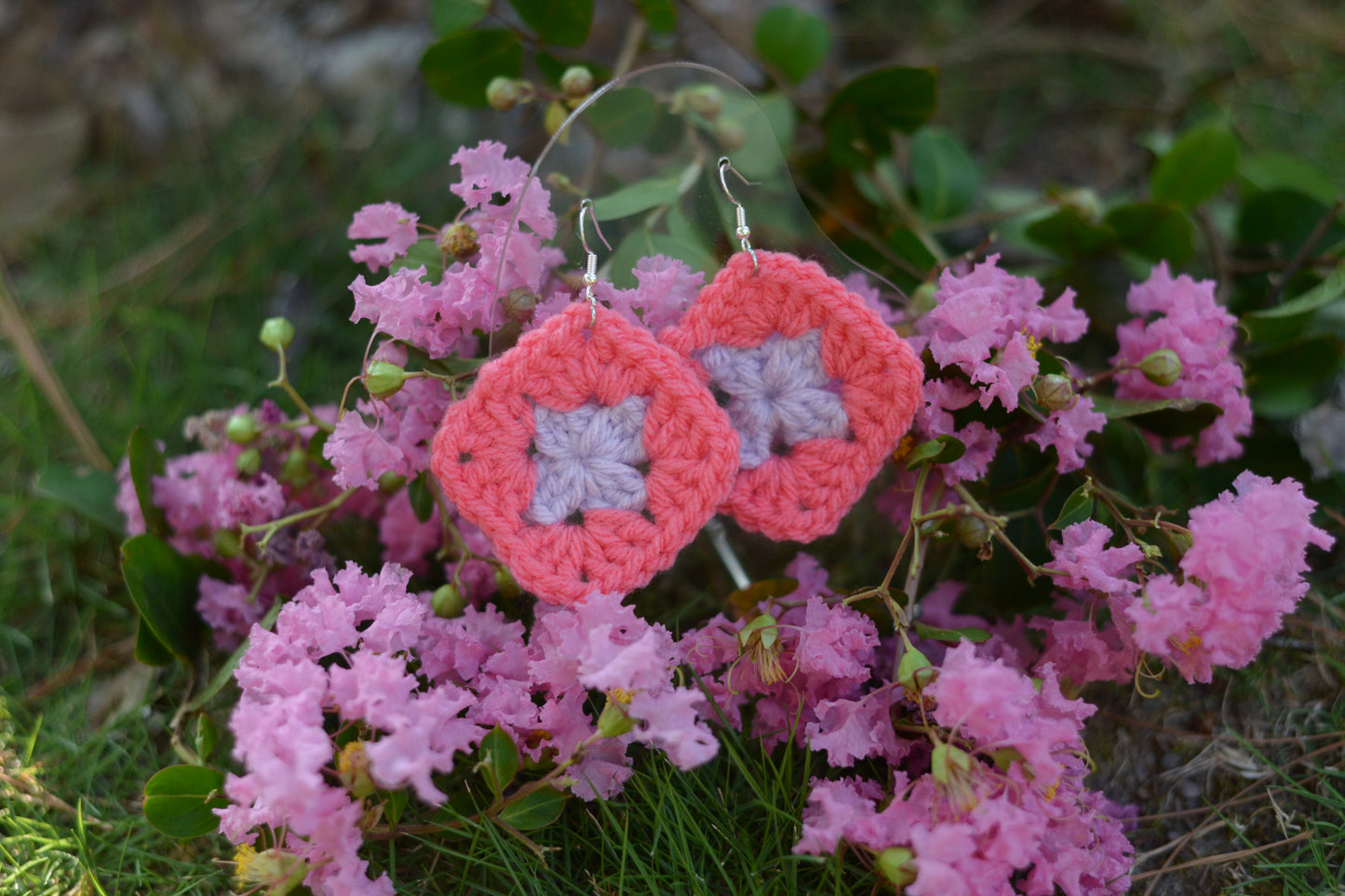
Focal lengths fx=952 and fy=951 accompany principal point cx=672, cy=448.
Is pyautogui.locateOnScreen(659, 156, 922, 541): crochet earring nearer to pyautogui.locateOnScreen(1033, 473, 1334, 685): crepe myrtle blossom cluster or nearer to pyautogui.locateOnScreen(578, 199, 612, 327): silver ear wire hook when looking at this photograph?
pyautogui.locateOnScreen(578, 199, 612, 327): silver ear wire hook

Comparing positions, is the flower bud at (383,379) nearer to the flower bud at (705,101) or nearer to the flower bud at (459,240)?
the flower bud at (459,240)

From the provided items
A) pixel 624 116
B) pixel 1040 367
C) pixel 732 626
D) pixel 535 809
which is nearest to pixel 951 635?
pixel 732 626

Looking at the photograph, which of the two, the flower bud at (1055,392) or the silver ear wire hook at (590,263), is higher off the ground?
the silver ear wire hook at (590,263)

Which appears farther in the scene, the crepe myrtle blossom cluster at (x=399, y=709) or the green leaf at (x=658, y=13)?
the green leaf at (x=658, y=13)

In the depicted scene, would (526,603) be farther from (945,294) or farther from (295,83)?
(295,83)

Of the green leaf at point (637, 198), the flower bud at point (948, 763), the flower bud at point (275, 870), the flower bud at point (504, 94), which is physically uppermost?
the flower bud at point (504, 94)

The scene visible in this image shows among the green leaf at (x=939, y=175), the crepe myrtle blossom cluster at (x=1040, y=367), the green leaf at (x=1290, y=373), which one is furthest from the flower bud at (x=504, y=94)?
the green leaf at (x=1290, y=373)

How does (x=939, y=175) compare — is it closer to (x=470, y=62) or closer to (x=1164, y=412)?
(x=1164, y=412)

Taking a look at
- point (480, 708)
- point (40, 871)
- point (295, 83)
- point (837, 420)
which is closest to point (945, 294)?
point (837, 420)
